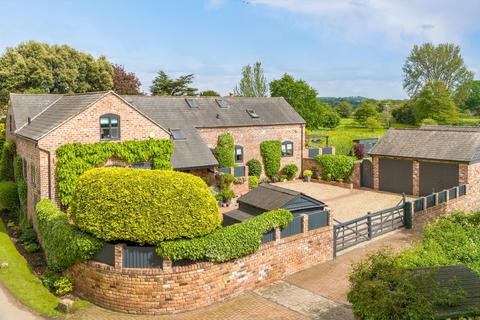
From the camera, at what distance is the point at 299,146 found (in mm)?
37375

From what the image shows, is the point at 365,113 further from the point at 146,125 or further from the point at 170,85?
the point at 146,125

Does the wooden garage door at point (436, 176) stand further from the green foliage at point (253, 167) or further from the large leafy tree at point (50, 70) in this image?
the large leafy tree at point (50, 70)

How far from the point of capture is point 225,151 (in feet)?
105

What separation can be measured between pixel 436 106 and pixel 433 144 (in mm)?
42315

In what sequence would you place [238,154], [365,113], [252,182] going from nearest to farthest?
[252,182], [238,154], [365,113]

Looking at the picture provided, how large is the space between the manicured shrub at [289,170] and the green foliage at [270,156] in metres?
0.81

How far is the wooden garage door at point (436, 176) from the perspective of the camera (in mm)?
27516

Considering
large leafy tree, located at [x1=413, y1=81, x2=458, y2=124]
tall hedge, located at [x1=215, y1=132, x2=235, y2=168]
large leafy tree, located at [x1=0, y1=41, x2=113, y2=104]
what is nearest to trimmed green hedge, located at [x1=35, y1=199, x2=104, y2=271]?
tall hedge, located at [x1=215, y1=132, x2=235, y2=168]

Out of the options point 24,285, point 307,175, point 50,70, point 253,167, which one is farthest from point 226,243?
point 50,70

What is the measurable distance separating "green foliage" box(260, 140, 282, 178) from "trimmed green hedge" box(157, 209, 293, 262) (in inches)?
745

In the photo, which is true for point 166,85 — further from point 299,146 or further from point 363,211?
point 363,211

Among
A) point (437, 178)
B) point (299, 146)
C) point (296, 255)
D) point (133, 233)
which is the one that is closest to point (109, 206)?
point (133, 233)

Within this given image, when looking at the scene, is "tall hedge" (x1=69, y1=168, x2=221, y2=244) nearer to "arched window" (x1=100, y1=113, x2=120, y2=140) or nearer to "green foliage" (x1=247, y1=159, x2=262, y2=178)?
"arched window" (x1=100, y1=113, x2=120, y2=140)

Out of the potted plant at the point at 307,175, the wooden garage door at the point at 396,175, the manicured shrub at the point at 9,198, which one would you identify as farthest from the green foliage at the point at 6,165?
the wooden garage door at the point at 396,175
